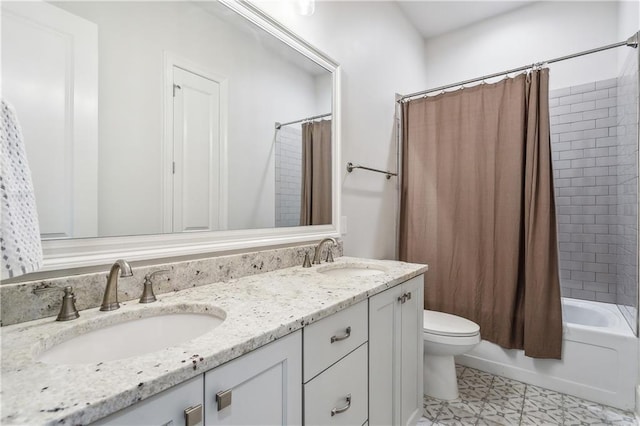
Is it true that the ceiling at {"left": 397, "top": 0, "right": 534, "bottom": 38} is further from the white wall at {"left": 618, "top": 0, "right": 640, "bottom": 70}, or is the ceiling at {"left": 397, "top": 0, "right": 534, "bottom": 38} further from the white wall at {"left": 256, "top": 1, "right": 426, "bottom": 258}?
the white wall at {"left": 618, "top": 0, "right": 640, "bottom": 70}

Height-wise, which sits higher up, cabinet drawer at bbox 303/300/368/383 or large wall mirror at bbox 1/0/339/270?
large wall mirror at bbox 1/0/339/270

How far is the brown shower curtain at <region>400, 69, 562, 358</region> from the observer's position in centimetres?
190

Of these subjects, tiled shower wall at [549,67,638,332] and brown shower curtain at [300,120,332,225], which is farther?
tiled shower wall at [549,67,638,332]

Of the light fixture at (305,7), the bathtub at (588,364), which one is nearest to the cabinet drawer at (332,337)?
the light fixture at (305,7)

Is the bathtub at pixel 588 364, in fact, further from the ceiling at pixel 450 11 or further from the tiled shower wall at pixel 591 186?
the ceiling at pixel 450 11

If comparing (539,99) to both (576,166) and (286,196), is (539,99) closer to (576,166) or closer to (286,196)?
(576,166)

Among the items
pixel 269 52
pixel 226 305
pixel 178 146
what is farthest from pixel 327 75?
pixel 226 305

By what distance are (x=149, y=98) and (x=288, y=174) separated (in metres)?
0.69

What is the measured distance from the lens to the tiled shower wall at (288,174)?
149 centimetres

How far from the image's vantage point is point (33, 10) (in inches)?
30.7

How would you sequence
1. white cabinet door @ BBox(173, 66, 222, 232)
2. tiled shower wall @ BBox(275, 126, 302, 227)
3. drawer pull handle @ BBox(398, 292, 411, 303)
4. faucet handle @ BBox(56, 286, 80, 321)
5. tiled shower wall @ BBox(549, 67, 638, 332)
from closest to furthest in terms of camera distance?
faucet handle @ BBox(56, 286, 80, 321) < white cabinet door @ BBox(173, 66, 222, 232) < drawer pull handle @ BBox(398, 292, 411, 303) < tiled shower wall @ BBox(275, 126, 302, 227) < tiled shower wall @ BBox(549, 67, 638, 332)

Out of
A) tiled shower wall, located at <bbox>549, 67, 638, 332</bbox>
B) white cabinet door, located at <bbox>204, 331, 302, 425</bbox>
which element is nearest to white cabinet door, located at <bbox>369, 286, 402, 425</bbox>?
white cabinet door, located at <bbox>204, 331, 302, 425</bbox>

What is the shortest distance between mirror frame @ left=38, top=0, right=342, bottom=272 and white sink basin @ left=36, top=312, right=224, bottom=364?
20cm

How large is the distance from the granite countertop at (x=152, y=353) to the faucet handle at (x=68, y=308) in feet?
0.06
